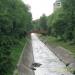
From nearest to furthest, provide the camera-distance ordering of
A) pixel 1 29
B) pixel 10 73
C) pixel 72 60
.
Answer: pixel 10 73, pixel 1 29, pixel 72 60

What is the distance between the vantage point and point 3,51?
20.1 metres

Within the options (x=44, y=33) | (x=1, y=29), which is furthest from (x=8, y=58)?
(x=44, y=33)

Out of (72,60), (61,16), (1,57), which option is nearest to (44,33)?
(61,16)

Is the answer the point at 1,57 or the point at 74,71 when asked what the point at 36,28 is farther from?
the point at 1,57

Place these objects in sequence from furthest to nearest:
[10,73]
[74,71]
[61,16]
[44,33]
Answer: [44,33] → [61,16] → [74,71] → [10,73]

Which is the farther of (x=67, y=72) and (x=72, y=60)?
(x=72, y=60)

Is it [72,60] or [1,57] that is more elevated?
[1,57]

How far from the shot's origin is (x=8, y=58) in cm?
2011

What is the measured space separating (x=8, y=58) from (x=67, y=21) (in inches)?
1667

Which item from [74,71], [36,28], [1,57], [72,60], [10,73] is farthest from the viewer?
[36,28]

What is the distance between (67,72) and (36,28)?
141m

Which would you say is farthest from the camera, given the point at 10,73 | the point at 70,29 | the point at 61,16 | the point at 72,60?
the point at 61,16

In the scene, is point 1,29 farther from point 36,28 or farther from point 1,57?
point 36,28

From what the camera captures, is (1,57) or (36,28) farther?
(36,28)
